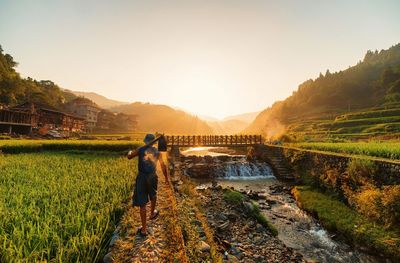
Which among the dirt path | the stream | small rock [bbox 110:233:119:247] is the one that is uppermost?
small rock [bbox 110:233:119:247]

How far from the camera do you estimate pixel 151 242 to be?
19.1ft

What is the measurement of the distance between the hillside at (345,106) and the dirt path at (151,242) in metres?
52.2

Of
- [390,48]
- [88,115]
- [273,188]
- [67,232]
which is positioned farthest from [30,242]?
[390,48]

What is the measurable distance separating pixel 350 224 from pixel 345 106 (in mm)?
104093

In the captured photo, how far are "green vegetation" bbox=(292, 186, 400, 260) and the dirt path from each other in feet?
28.3

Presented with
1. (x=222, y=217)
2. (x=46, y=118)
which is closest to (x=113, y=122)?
(x=46, y=118)

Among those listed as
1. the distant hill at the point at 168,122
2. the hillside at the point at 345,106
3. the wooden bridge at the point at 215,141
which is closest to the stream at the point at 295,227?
the wooden bridge at the point at 215,141

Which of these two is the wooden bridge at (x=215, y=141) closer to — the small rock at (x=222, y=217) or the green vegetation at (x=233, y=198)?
the green vegetation at (x=233, y=198)

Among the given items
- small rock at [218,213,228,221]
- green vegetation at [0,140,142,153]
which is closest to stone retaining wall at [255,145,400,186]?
small rock at [218,213,228,221]

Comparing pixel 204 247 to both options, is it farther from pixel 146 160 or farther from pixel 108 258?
pixel 146 160

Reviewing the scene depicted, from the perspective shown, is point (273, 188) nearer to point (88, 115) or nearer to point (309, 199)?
point (309, 199)

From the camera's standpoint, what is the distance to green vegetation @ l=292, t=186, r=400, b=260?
9078 millimetres

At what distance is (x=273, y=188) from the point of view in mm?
19234

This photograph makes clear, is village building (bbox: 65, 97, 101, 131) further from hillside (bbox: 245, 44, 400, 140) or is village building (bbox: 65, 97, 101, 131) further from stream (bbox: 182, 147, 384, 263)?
stream (bbox: 182, 147, 384, 263)
